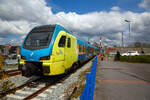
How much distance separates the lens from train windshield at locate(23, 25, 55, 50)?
577cm

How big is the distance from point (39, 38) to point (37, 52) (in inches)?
35.6

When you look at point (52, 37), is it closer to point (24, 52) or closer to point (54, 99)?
point (24, 52)

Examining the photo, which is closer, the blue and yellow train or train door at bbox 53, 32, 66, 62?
the blue and yellow train

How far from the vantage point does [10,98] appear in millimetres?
4414

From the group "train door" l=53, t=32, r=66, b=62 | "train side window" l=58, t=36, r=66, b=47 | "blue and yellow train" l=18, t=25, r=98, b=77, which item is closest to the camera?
"blue and yellow train" l=18, t=25, r=98, b=77

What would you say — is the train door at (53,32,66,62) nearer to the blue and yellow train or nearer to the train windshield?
the blue and yellow train

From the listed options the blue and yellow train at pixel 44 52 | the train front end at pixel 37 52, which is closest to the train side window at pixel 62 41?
the blue and yellow train at pixel 44 52

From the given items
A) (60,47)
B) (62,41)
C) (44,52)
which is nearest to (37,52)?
(44,52)

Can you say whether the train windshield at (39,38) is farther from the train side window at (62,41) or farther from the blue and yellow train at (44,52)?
the train side window at (62,41)

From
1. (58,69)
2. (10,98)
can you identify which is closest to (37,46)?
(58,69)

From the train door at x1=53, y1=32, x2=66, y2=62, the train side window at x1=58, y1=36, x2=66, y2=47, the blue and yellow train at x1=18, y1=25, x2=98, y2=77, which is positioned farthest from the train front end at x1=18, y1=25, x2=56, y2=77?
the train side window at x1=58, y1=36, x2=66, y2=47

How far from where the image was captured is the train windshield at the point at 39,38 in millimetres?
5770

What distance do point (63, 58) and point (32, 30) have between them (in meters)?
2.44

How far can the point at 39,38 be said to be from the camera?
20.0ft
